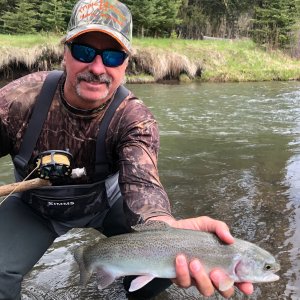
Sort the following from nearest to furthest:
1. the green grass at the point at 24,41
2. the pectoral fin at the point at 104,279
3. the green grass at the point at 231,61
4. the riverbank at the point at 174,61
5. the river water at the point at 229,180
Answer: the pectoral fin at the point at 104,279
the river water at the point at 229,180
the green grass at the point at 24,41
the riverbank at the point at 174,61
the green grass at the point at 231,61

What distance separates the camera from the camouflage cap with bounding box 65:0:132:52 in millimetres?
2936

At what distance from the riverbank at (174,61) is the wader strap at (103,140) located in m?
18.6

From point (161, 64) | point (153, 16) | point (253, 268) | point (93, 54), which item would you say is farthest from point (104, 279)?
point (153, 16)

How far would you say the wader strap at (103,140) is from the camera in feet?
10.4

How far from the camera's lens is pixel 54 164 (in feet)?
9.99

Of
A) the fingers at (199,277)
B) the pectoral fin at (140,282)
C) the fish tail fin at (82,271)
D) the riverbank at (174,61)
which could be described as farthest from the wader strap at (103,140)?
the riverbank at (174,61)

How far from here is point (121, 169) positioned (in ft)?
9.74

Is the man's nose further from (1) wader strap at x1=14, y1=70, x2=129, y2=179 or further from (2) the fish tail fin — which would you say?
(2) the fish tail fin

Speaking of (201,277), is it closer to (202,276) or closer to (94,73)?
(202,276)

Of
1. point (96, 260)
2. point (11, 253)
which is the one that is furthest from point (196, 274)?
point (11, 253)

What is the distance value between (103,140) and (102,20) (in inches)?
32.9

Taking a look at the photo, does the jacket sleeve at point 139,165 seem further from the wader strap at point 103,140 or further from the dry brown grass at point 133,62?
the dry brown grass at point 133,62

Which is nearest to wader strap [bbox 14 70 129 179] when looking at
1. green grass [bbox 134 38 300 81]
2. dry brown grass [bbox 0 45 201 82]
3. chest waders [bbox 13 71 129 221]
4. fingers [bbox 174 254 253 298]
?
chest waders [bbox 13 71 129 221]

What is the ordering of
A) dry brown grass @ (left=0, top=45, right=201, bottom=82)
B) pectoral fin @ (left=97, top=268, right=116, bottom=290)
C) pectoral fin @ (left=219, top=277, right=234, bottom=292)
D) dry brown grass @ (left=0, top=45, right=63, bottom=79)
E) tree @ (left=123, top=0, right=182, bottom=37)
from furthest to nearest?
tree @ (left=123, top=0, right=182, bottom=37), dry brown grass @ (left=0, top=45, right=201, bottom=82), dry brown grass @ (left=0, top=45, right=63, bottom=79), pectoral fin @ (left=97, top=268, right=116, bottom=290), pectoral fin @ (left=219, top=277, right=234, bottom=292)
